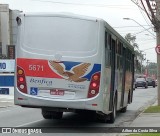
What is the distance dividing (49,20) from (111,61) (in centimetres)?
286

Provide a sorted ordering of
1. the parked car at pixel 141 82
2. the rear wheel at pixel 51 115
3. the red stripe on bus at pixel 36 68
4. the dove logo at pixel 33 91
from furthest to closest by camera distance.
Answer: the parked car at pixel 141 82, the rear wheel at pixel 51 115, the dove logo at pixel 33 91, the red stripe on bus at pixel 36 68

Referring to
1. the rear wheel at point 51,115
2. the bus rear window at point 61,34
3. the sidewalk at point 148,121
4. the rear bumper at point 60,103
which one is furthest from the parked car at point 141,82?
the bus rear window at point 61,34

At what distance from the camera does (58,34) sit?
43.2 feet

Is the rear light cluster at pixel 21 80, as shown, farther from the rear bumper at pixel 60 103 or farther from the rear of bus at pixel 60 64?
the rear bumper at pixel 60 103

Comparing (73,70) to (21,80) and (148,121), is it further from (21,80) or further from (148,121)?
(148,121)

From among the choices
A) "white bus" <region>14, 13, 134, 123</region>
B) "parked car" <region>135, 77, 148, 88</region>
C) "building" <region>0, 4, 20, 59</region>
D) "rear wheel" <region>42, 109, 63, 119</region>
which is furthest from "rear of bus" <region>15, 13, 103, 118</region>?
"building" <region>0, 4, 20, 59</region>

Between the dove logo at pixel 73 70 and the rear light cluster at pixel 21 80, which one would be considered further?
the rear light cluster at pixel 21 80

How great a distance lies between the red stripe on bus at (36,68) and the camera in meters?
13.1

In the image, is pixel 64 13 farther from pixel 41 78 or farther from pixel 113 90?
pixel 113 90

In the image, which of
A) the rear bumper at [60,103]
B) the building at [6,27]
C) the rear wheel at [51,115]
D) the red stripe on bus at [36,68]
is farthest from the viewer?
the building at [6,27]

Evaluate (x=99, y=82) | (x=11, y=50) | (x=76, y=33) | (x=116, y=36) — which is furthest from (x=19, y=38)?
(x=11, y=50)

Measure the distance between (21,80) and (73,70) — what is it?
4.99ft

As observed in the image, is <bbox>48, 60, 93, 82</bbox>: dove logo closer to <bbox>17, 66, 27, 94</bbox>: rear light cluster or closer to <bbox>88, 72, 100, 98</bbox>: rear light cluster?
<bbox>88, 72, 100, 98</bbox>: rear light cluster

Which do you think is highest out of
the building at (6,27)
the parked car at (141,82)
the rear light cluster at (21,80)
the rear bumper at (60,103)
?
the building at (6,27)
